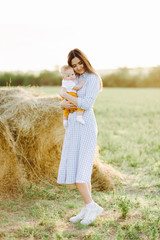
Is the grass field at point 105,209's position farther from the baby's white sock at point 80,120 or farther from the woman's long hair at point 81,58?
the woman's long hair at point 81,58

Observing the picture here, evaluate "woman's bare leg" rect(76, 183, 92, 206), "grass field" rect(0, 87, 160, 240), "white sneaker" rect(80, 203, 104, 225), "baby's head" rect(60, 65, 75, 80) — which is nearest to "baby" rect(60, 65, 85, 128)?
"baby's head" rect(60, 65, 75, 80)

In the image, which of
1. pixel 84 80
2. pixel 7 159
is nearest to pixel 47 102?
pixel 7 159

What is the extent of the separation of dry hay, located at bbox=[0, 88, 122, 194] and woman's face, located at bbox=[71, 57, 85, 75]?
1.36m

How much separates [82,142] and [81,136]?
0.07m

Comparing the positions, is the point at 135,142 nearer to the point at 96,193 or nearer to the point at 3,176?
the point at 96,193

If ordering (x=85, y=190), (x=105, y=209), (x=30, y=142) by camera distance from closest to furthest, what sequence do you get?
(x=85, y=190) < (x=105, y=209) < (x=30, y=142)

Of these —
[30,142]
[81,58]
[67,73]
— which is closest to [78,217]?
[30,142]

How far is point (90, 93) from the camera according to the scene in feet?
13.1

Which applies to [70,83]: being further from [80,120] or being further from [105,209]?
[105,209]

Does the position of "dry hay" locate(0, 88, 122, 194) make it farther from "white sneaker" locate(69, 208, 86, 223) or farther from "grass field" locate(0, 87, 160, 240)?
"white sneaker" locate(69, 208, 86, 223)

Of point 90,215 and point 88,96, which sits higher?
point 88,96

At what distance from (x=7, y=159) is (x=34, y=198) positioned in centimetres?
72

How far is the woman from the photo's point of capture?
401 cm

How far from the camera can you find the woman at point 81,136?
4.01 metres
